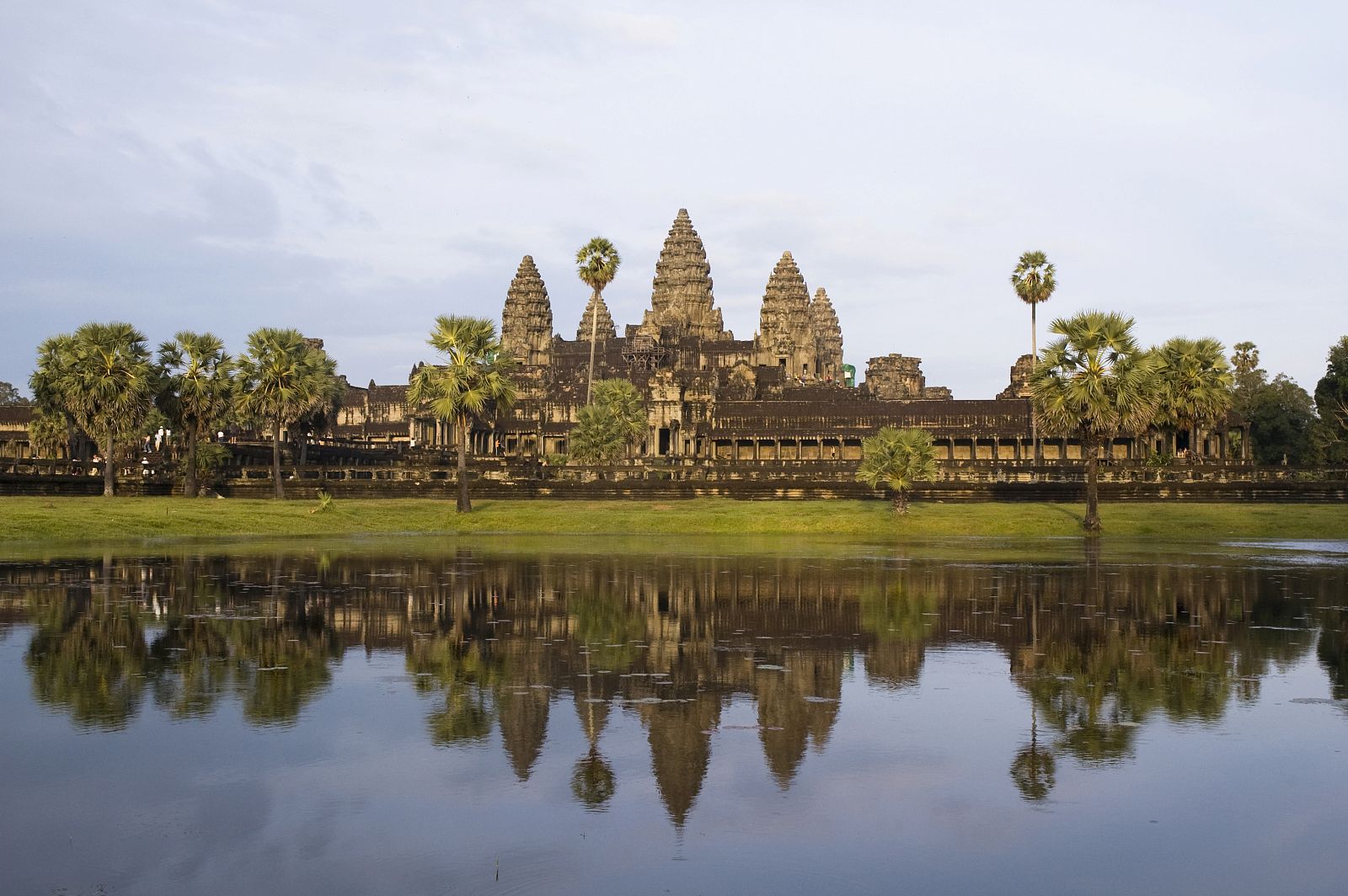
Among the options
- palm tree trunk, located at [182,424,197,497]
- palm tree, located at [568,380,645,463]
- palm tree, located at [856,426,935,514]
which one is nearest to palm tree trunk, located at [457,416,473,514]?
palm tree trunk, located at [182,424,197,497]

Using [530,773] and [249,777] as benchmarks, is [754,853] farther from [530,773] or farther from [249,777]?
[249,777]

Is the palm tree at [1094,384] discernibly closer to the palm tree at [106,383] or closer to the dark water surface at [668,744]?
the dark water surface at [668,744]

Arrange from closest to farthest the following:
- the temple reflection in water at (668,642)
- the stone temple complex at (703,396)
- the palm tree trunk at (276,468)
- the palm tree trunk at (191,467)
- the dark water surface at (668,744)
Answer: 1. the dark water surface at (668,744)
2. the temple reflection in water at (668,642)
3. the palm tree trunk at (191,467)
4. the palm tree trunk at (276,468)
5. the stone temple complex at (703,396)

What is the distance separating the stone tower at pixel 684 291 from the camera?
177500 millimetres

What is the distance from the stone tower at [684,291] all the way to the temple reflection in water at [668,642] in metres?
141

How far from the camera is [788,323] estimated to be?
7156 inches

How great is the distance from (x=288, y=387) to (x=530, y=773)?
6479 centimetres

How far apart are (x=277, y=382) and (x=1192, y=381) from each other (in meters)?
49.3

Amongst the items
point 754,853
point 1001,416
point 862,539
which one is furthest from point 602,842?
point 1001,416

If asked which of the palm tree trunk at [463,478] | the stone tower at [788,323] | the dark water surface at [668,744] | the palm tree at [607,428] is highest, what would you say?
the stone tower at [788,323]

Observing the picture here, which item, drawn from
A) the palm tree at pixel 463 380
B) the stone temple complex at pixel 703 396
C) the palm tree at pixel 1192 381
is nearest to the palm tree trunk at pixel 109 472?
the palm tree at pixel 463 380

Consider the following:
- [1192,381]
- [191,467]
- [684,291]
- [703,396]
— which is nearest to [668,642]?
[191,467]

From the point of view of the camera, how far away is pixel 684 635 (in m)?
22.9

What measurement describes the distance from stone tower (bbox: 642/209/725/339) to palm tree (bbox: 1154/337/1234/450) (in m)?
101
